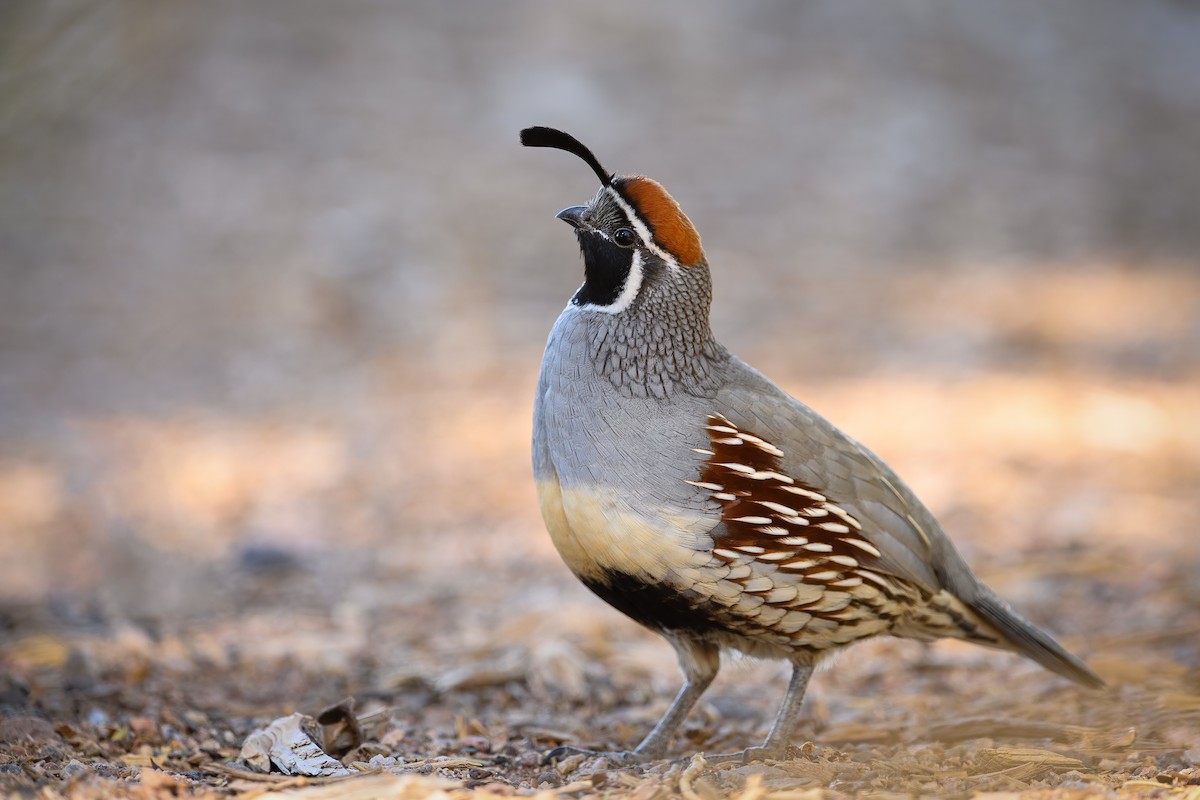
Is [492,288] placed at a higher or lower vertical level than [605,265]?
higher

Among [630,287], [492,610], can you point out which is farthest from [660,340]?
[492,610]

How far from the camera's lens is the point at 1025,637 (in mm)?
4230

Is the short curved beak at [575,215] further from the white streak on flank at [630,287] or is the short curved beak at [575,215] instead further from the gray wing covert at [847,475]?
the gray wing covert at [847,475]

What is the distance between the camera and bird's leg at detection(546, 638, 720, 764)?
12.9 feet

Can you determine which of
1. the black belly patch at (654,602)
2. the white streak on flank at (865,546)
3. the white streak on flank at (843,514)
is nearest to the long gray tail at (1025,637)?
the white streak on flank at (865,546)

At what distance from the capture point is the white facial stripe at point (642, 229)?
150 inches

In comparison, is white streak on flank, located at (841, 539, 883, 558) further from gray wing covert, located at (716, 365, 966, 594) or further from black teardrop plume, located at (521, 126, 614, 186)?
black teardrop plume, located at (521, 126, 614, 186)

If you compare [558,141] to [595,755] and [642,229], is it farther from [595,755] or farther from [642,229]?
[595,755]

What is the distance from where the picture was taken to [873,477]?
3.98 m

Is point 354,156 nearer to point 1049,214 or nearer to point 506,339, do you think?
point 506,339

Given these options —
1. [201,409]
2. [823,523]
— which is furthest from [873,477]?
[201,409]

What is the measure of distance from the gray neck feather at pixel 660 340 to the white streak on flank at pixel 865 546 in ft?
2.19

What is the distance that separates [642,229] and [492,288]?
6605 millimetres

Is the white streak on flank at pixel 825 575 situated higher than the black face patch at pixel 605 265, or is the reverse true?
the black face patch at pixel 605 265
